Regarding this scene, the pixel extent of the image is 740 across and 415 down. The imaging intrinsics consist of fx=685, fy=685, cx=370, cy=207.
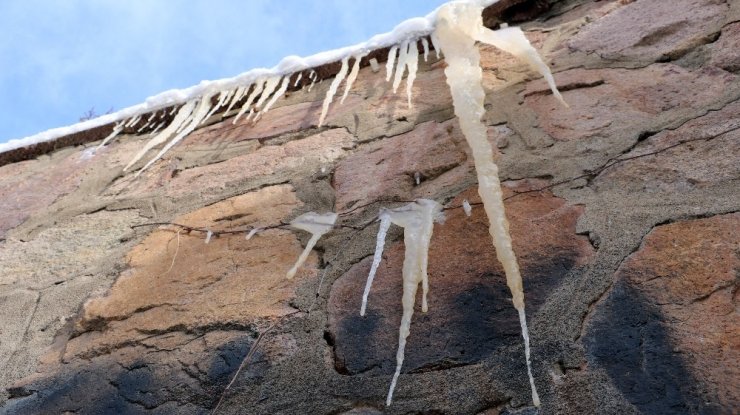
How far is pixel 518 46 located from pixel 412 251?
492mm

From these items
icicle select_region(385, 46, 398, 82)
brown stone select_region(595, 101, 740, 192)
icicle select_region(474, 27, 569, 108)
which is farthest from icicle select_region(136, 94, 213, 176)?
brown stone select_region(595, 101, 740, 192)

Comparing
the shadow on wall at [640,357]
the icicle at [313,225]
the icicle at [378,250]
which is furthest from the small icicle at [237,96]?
the shadow on wall at [640,357]

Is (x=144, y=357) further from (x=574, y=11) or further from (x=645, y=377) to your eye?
(x=574, y=11)

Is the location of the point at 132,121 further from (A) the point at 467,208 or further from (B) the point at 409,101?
(A) the point at 467,208

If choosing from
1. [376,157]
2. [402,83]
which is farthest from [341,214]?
[402,83]

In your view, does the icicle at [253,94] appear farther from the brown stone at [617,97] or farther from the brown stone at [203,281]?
the brown stone at [617,97]

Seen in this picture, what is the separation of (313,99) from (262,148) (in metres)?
0.20

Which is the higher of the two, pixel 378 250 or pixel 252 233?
pixel 252 233

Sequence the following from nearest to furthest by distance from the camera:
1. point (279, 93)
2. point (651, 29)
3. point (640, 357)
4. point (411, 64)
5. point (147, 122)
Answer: point (640, 357) → point (651, 29) → point (411, 64) → point (279, 93) → point (147, 122)

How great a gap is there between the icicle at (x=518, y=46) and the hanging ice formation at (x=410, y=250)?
328 mm

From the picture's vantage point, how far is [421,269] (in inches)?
35.7

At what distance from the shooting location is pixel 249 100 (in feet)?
5.07

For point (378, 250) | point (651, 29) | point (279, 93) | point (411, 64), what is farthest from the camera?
point (279, 93)

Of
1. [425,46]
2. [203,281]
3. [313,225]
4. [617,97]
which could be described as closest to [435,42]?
[425,46]
